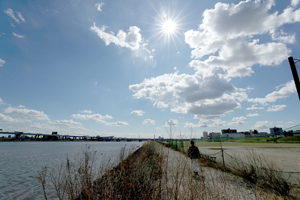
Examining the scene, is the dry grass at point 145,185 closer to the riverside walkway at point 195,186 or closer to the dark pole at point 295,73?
the riverside walkway at point 195,186

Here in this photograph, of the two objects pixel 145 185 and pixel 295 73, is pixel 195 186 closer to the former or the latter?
pixel 145 185

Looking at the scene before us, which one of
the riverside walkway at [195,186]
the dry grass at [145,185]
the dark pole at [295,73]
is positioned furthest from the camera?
the dark pole at [295,73]

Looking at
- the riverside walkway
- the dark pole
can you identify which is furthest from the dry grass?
the dark pole

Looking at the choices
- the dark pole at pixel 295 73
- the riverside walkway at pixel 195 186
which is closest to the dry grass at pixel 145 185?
the riverside walkway at pixel 195 186

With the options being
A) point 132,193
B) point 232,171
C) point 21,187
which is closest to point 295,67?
point 232,171

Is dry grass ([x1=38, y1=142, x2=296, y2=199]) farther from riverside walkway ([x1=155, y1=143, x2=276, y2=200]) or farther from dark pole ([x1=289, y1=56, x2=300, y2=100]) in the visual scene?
dark pole ([x1=289, y1=56, x2=300, y2=100])

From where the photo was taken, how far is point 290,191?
6031mm

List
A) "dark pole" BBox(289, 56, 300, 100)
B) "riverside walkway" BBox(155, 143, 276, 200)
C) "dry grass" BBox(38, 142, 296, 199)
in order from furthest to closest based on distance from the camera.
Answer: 1. "dark pole" BBox(289, 56, 300, 100)
2. "dry grass" BBox(38, 142, 296, 199)
3. "riverside walkway" BBox(155, 143, 276, 200)

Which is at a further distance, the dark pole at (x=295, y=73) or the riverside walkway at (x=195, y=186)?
the dark pole at (x=295, y=73)

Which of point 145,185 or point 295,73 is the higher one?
point 295,73

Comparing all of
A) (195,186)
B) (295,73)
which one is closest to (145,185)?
(195,186)

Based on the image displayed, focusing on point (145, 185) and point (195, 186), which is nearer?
point (195, 186)

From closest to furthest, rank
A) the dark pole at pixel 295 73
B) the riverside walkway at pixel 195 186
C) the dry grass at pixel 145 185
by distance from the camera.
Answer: the riverside walkway at pixel 195 186, the dry grass at pixel 145 185, the dark pole at pixel 295 73

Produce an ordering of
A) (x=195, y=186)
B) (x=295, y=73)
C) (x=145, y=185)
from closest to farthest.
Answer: (x=195, y=186) → (x=145, y=185) → (x=295, y=73)
